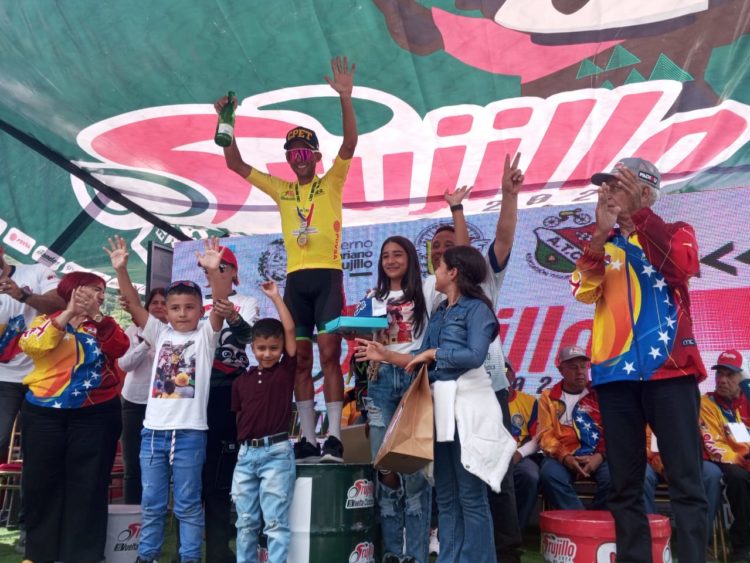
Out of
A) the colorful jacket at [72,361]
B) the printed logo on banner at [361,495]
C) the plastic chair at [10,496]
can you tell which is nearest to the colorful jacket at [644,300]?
the printed logo on banner at [361,495]

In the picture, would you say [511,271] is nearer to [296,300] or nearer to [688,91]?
[688,91]

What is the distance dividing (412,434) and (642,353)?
1024 mm

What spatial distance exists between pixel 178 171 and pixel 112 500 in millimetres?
3098

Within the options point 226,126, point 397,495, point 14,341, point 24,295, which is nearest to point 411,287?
point 397,495

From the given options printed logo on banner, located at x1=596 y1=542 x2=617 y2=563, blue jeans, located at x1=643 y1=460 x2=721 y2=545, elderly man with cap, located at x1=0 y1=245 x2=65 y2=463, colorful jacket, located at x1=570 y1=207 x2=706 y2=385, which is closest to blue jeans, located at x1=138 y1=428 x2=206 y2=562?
elderly man with cap, located at x1=0 y1=245 x2=65 y2=463

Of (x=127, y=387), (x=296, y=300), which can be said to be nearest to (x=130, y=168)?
(x=127, y=387)

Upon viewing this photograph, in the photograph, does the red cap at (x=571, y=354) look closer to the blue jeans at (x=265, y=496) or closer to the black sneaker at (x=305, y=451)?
the black sneaker at (x=305, y=451)

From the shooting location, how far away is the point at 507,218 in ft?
11.6

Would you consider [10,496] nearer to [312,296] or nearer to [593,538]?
[312,296]

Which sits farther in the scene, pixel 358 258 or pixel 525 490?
pixel 358 258

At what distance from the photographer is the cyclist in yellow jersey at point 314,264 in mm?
3693

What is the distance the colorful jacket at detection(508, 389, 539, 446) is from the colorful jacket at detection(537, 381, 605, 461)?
0.13m

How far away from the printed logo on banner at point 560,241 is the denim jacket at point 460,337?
11.1 ft

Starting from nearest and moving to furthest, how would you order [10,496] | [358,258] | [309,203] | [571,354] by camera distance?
[309,203]
[571,354]
[10,496]
[358,258]
